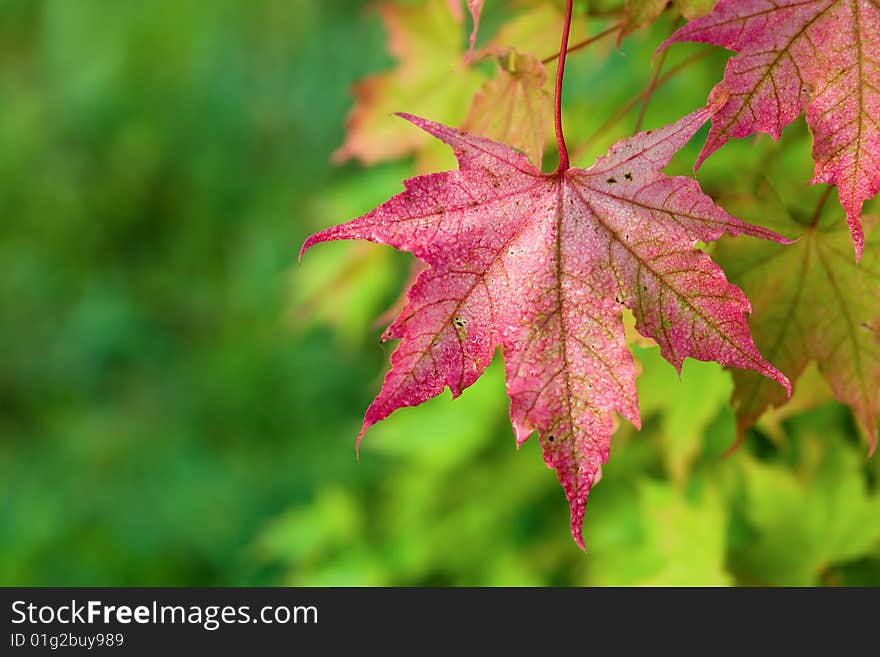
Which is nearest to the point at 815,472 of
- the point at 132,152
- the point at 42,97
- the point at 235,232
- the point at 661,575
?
the point at 661,575

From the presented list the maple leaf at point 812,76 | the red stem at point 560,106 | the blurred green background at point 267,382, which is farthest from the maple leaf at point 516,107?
the blurred green background at point 267,382

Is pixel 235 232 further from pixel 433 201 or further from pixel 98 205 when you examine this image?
pixel 433 201

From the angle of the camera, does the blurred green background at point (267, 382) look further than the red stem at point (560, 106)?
Yes

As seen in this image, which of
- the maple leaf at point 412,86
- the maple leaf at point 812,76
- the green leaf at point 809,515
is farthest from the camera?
the maple leaf at point 412,86

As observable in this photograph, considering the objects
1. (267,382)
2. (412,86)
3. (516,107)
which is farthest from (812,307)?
(267,382)

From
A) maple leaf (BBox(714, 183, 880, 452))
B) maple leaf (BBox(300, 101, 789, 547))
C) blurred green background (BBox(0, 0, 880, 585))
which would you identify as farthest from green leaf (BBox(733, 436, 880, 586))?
maple leaf (BBox(300, 101, 789, 547))

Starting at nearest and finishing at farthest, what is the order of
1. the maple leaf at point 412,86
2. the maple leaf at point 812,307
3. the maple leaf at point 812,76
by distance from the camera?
1. the maple leaf at point 812,76
2. the maple leaf at point 812,307
3. the maple leaf at point 412,86

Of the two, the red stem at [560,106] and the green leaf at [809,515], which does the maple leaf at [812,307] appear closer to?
the red stem at [560,106]
